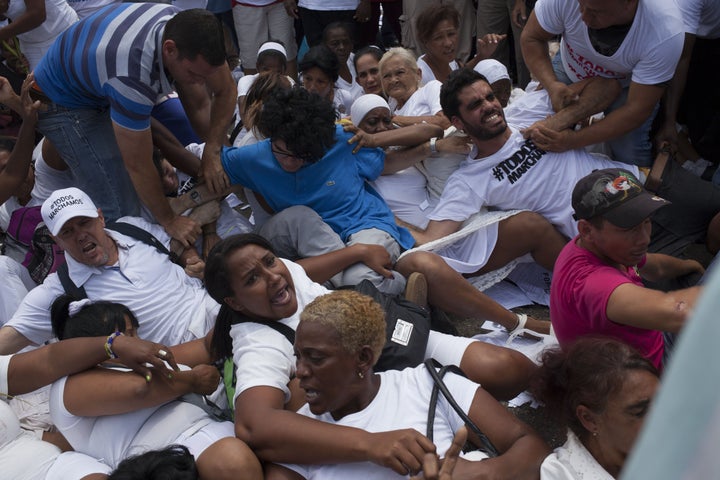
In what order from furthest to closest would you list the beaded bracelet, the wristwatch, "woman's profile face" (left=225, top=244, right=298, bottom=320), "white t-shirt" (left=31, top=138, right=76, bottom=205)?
1. "white t-shirt" (left=31, top=138, right=76, bottom=205)
2. the wristwatch
3. "woman's profile face" (left=225, top=244, right=298, bottom=320)
4. the beaded bracelet

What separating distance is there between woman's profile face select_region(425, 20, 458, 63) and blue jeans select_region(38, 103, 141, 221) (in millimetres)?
2665

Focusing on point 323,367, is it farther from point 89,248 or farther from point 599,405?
point 89,248

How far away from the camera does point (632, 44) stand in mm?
3678

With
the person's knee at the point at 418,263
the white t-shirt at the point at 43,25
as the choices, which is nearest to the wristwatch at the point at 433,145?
the person's knee at the point at 418,263

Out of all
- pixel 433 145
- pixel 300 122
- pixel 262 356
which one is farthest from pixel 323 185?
pixel 262 356

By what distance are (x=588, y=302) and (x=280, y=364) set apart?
1178mm

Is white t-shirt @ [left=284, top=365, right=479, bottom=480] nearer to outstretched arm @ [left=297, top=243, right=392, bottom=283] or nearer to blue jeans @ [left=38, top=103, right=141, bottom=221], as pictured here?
outstretched arm @ [left=297, top=243, right=392, bottom=283]

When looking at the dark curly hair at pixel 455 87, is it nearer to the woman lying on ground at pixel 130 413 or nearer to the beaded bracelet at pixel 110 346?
the woman lying on ground at pixel 130 413

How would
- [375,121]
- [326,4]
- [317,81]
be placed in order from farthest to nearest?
[326,4] → [317,81] → [375,121]

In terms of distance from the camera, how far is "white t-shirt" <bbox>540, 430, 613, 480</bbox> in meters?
2.12

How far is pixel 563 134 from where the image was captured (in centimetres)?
402

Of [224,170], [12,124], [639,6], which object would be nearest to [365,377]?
[224,170]

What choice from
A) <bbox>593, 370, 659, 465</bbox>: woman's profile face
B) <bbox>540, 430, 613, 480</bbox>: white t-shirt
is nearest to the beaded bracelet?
<bbox>540, 430, 613, 480</bbox>: white t-shirt

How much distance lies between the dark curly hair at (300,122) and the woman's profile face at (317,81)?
125cm
